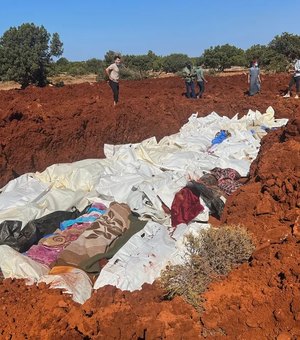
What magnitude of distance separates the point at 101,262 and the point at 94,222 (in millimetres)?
855

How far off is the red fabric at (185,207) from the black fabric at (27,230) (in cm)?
180

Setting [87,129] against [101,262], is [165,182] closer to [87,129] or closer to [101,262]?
[101,262]

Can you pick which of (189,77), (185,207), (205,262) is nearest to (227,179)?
(185,207)

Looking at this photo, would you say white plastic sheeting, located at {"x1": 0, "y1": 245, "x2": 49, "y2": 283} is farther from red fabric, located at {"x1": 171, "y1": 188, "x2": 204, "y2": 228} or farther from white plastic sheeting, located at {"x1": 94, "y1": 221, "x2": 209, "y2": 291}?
red fabric, located at {"x1": 171, "y1": 188, "x2": 204, "y2": 228}

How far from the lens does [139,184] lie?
7988 mm

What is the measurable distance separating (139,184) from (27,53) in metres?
22.3

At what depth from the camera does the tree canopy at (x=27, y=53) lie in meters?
27.5

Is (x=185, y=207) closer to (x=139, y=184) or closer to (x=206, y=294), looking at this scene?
(x=139, y=184)

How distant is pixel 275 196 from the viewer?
18.7 feet

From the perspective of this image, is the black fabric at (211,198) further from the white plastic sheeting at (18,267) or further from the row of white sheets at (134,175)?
the white plastic sheeting at (18,267)

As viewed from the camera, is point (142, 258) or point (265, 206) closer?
point (142, 258)

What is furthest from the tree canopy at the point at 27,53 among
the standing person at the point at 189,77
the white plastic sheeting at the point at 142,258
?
the white plastic sheeting at the point at 142,258

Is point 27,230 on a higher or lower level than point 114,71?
lower

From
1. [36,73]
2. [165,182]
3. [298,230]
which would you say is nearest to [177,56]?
[36,73]
